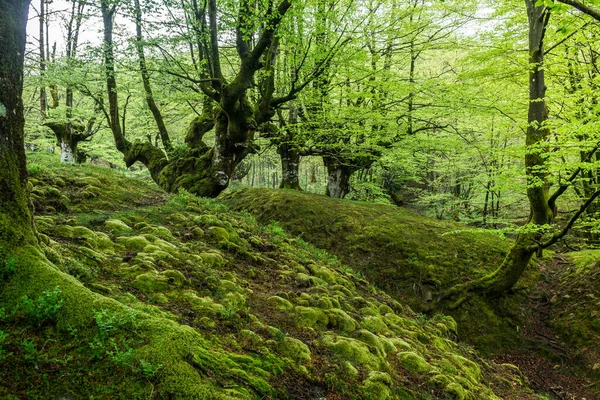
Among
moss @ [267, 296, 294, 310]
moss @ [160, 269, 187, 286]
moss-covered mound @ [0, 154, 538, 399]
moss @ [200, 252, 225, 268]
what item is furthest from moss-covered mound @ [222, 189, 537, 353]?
moss @ [160, 269, 187, 286]

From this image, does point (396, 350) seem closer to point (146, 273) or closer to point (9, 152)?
point (146, 273)

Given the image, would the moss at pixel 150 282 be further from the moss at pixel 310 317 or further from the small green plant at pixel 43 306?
the moss at pixel 310 317

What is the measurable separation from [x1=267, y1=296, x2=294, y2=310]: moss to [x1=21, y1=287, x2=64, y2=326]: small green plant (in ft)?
9.84

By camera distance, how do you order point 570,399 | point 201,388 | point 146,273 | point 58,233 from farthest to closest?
1. point 570,399
2. point 58,233
3. point 146,273
4. point 201,388

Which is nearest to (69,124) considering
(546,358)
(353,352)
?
(353,352)

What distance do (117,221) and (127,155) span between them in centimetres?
981

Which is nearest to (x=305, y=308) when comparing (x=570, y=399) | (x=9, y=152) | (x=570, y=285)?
(x=9, y=152)

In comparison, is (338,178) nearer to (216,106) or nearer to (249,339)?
(216,106)

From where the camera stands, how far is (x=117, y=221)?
598 centimetres

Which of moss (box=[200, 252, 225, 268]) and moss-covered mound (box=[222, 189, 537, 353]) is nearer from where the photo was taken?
moss (box=[200, 252, 225, 268])

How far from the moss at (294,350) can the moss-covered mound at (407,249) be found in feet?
22.6

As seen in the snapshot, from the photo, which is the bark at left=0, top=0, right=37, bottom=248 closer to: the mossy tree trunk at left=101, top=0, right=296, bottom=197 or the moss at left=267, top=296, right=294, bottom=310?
the moss at left=267, top=296, right=294, bottom=310

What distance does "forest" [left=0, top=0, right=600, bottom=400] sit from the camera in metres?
2.77

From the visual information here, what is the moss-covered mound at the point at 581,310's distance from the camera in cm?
831
